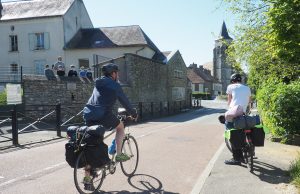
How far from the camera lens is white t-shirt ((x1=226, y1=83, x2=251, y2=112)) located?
7.72 metres

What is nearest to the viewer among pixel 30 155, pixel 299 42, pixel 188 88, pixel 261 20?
pixel 299 42

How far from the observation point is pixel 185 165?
27.7 feet

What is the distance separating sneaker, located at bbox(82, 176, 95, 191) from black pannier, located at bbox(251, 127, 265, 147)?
322 cm

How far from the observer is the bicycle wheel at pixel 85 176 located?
228 inches

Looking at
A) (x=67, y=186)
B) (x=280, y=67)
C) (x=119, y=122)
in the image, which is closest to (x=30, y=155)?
(x=67, y=186)

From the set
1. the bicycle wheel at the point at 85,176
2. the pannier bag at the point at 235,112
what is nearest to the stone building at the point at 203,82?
the pannier bag at the point at 235,112

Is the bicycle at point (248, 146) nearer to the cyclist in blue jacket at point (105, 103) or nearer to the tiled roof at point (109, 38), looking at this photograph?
the cyclist in blue jacket at point (105, 103)

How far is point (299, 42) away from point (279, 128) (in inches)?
179

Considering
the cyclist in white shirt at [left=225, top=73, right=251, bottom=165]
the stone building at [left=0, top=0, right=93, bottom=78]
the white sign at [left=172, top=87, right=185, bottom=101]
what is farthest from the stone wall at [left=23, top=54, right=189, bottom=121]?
the stone building at [left=0, top=0, right=93, bottom=78]

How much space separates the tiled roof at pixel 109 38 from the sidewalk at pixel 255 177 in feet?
94.1

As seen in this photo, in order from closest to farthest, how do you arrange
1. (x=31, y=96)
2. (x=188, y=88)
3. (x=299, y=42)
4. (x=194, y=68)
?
(x=299, y=42), (x=31, y=96), (x=188, y=88), (x=194, y=68)

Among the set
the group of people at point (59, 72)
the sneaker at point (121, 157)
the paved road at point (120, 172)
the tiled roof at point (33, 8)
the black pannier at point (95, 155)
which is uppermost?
the tiled roof at point (33, 8)

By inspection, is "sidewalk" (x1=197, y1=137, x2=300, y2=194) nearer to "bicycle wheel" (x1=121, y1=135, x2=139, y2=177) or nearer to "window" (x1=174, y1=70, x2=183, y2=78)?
"bicycle wheel" (x1=121, y1=135, x2=139, y2=177)

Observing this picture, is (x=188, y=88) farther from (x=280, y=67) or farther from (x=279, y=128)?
(x=279, y=128)
